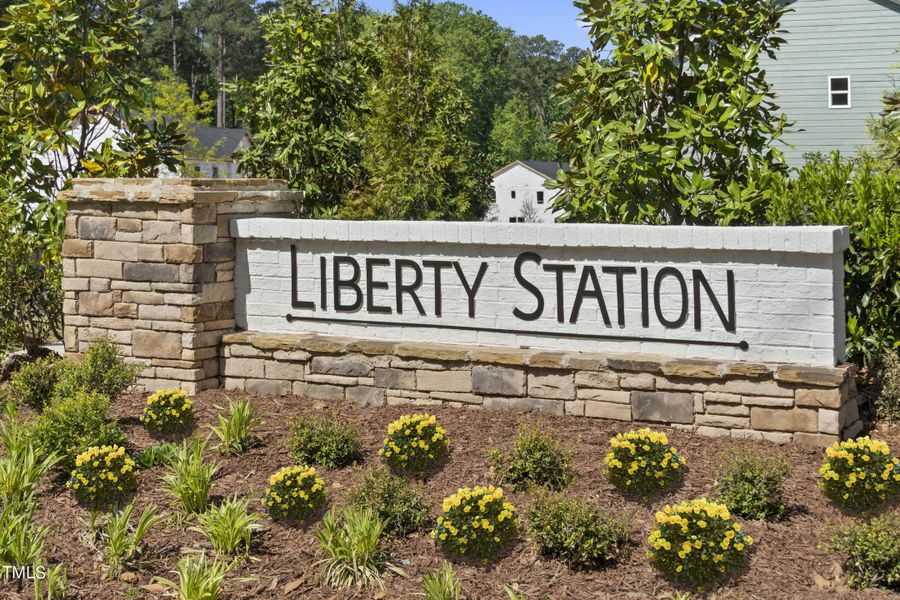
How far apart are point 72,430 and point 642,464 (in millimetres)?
4055

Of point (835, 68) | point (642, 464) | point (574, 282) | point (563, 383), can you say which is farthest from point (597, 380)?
point (835, 68)

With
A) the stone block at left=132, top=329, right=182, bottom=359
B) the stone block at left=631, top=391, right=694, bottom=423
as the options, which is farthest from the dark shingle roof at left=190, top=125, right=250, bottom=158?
the stone block at left=631, top=391, right=694, bottom=423

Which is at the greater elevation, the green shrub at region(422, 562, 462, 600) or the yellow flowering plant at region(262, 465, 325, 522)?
the yellow flowering plant at region(262, 465, 325, 522)

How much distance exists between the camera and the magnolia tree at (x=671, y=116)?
8.62 metres

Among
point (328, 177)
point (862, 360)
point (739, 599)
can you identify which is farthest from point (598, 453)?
point (328, 177)

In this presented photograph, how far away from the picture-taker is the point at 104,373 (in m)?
8.62

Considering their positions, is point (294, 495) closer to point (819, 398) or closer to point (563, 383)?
point (563, 383)

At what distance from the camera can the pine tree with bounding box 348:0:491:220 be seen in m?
20.8

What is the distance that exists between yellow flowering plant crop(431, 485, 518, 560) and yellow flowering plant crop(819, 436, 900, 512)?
1923 mm

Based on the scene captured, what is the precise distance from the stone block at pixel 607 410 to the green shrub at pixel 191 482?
2746 mm

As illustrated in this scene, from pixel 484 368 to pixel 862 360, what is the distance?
2.97m

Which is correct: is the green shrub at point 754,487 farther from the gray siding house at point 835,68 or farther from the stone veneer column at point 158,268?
the gray siding house at point 835,68

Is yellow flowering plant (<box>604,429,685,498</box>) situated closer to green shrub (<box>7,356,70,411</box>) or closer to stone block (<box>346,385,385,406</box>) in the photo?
stone block (<box>346,385,385,406</box>)

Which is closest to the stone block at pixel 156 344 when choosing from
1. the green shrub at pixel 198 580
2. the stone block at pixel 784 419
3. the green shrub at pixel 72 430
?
the green shrub at pixel 72 430
